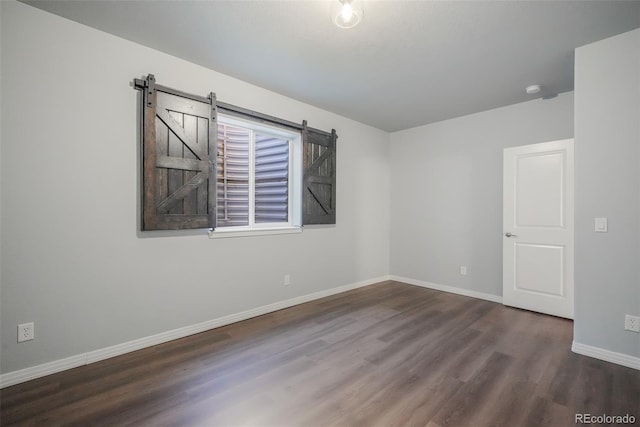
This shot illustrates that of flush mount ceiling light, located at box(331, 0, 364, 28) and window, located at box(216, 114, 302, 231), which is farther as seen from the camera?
window, located at box(216, 114, 302, 231)

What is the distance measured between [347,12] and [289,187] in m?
2.29

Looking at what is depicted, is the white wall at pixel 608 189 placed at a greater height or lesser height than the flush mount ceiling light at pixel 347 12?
lesser

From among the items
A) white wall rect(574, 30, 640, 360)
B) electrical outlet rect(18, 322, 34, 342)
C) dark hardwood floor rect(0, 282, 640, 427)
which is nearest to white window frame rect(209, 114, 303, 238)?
dark hardwood floor rect(0, 282, 640, 427)

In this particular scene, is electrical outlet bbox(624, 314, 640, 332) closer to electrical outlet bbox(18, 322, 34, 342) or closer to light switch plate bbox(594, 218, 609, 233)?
light switch plate bbox(594, 218, 609, 233)

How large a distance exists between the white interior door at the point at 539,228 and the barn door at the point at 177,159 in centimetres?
357

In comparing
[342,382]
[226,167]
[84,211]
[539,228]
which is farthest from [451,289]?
[84,211]

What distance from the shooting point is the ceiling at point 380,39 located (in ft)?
6.57

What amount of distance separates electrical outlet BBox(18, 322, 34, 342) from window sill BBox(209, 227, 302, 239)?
1.40 m

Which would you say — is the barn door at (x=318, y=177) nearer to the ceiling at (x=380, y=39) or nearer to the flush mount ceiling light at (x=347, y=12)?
the ceiling at (x=380, y=39)

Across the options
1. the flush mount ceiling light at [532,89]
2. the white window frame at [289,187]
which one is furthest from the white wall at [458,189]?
the white window frame at [289,187]

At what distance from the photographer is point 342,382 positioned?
79.4 inches

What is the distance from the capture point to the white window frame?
3148 millimetres

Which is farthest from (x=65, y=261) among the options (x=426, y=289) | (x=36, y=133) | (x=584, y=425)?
(x=426, y=289)

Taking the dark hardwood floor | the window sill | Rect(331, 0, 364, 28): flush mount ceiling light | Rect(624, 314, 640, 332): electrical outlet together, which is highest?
Rect(331, 0, 364, 28): flush mount ceiling light
